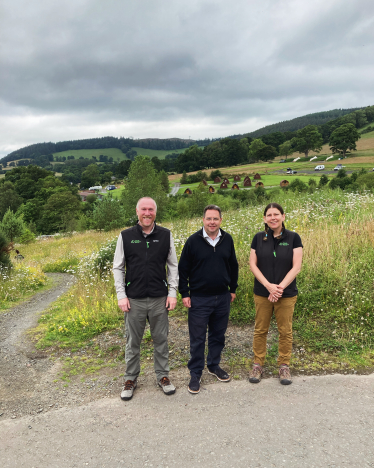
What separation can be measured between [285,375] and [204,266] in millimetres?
1817

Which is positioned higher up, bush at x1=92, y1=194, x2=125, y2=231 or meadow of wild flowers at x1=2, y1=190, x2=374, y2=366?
meadow of wild flowers at x1=2, y1=190, x2=374, y2=366

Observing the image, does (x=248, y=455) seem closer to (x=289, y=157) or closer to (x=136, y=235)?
(x=136, y=235)

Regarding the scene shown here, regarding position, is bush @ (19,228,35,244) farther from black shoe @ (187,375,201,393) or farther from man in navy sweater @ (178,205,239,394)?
black shoe @ (187,375,201,393)

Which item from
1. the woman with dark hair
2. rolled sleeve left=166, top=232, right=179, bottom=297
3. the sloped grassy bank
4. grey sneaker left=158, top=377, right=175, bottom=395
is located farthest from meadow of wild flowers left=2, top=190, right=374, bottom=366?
rolled sleeve left=166, top=232, right=179, bottom=297

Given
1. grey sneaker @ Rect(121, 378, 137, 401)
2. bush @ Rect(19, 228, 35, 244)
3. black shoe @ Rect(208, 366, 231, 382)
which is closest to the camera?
grey sneaker @ Rect(121, 378, 137, 401)

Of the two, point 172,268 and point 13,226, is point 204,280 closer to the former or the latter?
point 172,268

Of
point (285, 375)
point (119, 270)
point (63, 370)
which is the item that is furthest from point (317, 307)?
point (63, 370)

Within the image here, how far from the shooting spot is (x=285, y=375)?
388cm

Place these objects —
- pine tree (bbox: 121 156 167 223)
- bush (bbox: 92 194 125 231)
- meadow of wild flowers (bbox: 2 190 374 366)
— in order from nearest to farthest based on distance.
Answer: meadow of wild flowers (bbox: 2 190 374 366), bush (bbox: 92 194 125 231), pine tree (bbox: 121 156 167 223)

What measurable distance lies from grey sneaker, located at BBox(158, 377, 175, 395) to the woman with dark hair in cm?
106

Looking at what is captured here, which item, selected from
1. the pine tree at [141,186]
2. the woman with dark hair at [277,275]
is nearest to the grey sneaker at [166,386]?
the woman with dark hair at [277,275]

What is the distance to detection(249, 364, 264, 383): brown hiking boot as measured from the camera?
389cm

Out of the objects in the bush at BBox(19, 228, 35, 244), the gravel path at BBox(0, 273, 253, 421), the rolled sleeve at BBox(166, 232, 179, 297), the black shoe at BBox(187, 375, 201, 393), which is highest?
the rolled sleeve at BBox(166, 232, 179, 297)

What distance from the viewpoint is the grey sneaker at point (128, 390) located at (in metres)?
3.66
